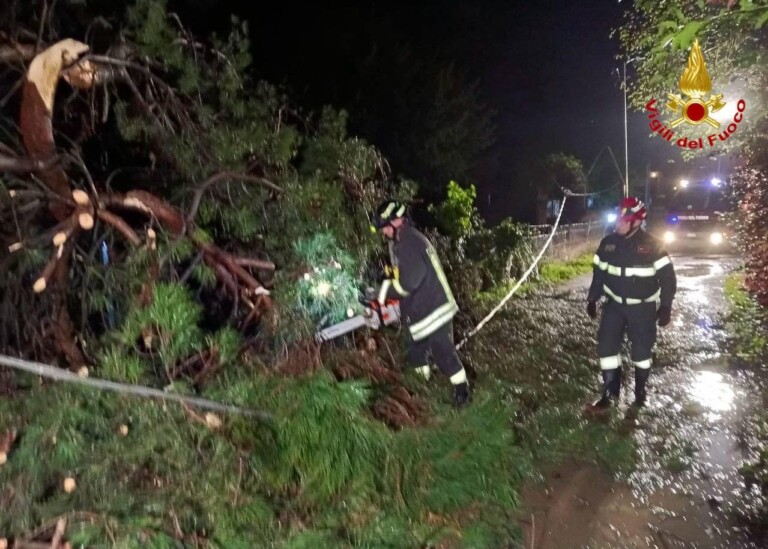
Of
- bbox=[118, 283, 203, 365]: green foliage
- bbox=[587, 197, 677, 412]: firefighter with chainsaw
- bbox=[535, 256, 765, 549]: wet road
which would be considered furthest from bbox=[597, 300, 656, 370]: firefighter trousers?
bbox=[118, 283, 203, 365]: green foliage

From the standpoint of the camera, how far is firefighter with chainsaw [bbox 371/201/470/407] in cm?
488

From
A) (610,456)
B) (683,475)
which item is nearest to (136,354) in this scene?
(610,456)

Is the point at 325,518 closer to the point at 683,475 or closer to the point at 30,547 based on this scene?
the point at 30,547

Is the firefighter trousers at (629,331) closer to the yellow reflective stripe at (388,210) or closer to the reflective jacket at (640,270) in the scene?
the reflective jacket at (640,270)

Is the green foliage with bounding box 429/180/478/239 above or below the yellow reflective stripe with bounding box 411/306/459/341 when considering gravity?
below

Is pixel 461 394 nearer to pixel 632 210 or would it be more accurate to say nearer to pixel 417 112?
pixel 632 210

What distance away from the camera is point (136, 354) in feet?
12.0

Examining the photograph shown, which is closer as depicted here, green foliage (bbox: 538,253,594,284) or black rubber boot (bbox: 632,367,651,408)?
black rubber boot (bbox: 632,367,651,408)

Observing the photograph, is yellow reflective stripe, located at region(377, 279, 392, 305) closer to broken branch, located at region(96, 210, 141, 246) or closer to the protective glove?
broken branch, located at region(96, 210, 141, 246)

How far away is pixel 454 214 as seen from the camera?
11.2m

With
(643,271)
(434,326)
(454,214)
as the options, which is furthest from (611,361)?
(454,214)

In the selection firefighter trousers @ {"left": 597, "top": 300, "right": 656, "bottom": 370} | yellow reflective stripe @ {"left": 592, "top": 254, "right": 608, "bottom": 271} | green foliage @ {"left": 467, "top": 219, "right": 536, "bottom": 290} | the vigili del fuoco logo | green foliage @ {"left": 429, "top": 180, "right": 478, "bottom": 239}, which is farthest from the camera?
green foliage @ {"left": 467, "top": 219, "right": 536, "bottom": 290}

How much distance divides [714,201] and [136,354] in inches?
1154

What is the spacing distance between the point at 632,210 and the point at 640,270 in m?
0.47
